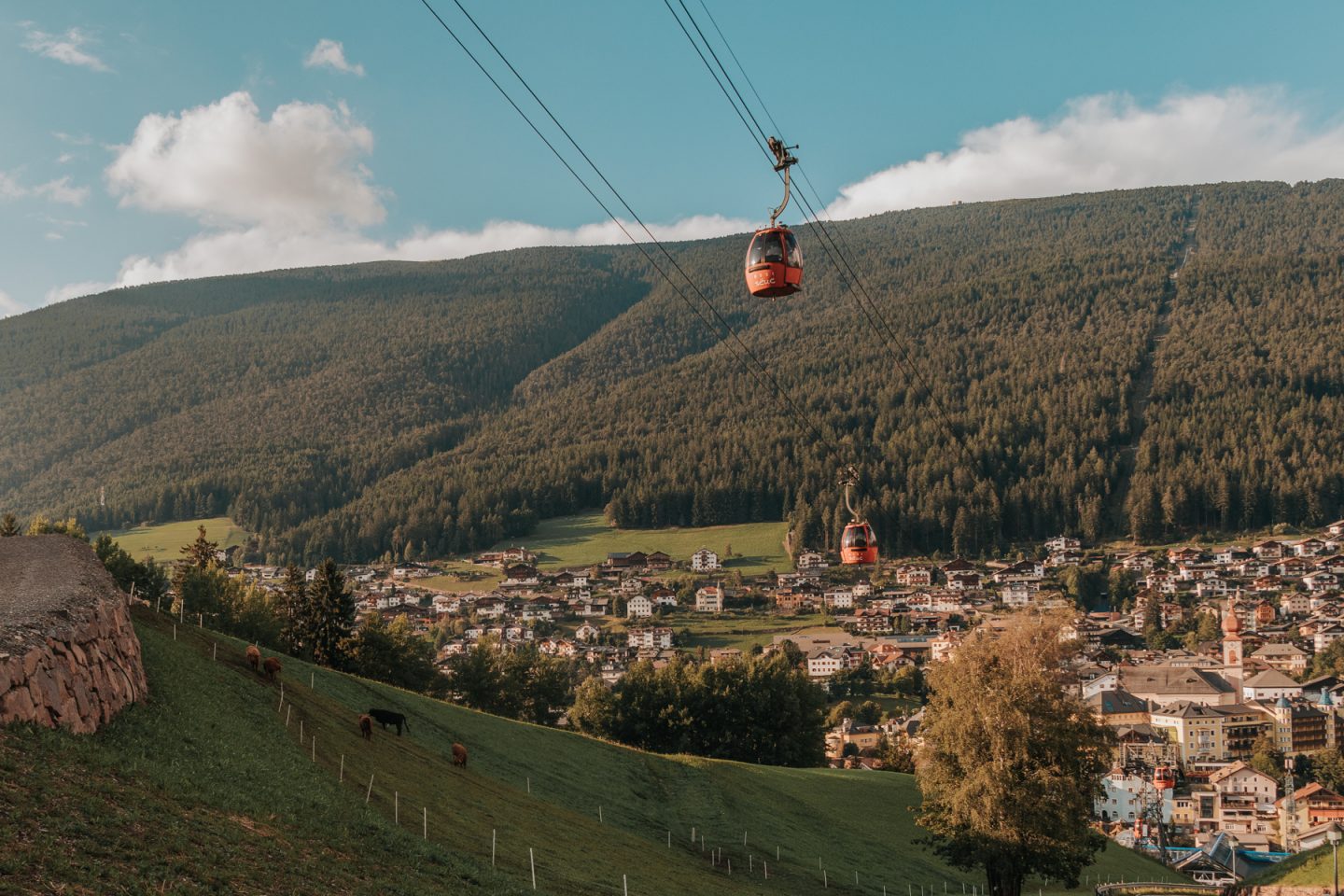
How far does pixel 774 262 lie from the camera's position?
80.6 ft

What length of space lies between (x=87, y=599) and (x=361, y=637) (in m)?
51.5

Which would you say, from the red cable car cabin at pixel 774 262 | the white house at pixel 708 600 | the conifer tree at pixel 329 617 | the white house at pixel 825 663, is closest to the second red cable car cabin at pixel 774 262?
the red cable car cabin at pixel 774 262

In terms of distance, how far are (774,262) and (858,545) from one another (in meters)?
16.9

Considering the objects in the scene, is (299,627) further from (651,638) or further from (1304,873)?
(651,638)

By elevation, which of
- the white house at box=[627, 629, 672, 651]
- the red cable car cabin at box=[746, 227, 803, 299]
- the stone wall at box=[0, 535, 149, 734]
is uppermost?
the red cable car cabin at box=[746, 227, 803, 299]

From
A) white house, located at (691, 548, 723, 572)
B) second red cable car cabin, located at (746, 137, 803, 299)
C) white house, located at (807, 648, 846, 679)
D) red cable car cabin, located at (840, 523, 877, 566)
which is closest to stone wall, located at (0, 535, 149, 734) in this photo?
second red cable car cabin, located at (746, 137, 803, 299)

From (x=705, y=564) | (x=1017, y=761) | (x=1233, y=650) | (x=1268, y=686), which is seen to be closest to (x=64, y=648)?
(x=1017, y=761)

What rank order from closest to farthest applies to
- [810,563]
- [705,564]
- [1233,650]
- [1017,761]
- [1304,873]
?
1. [1017,761]
2. [1304,873]
3. [1233,650]
4. [810,563]
5. [705,564]

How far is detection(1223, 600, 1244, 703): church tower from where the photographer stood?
150 m

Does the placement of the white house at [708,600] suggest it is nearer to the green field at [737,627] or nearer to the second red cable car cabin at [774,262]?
the green field at [737,627]

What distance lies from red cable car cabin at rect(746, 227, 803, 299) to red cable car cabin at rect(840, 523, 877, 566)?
15.6m

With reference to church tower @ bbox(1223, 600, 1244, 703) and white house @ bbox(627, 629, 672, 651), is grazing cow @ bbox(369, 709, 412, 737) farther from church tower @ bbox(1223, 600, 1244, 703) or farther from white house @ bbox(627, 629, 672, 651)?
church tower @ bbox(1223, 600, 1244, 703)

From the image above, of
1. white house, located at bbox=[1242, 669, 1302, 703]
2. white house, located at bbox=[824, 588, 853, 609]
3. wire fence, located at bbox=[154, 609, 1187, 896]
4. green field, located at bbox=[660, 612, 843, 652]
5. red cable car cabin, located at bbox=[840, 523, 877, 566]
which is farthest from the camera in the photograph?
white house, located at bbox=[824, 588, 853, 609]

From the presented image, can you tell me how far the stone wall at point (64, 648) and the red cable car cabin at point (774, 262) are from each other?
16.0 metres
